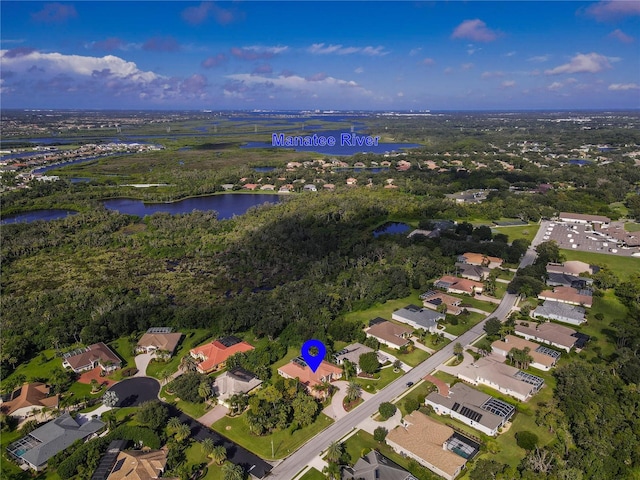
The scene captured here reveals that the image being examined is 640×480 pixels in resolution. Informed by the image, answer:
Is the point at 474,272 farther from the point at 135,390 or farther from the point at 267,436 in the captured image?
the point at 135,390

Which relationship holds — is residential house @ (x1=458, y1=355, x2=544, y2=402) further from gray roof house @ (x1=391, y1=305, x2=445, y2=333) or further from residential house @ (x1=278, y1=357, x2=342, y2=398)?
residential house @ (x1=278, y1=357, x2=342, y2=398)

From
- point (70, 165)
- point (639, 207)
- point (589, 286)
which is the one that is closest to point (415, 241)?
point (589, 286)

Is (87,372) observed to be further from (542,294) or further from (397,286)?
(542,294)

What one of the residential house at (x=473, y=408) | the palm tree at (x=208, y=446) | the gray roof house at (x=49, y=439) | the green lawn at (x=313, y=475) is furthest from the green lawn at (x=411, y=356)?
the gray roof house at (x=49, y=439)

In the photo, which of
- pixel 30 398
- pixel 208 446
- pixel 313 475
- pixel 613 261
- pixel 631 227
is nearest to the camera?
pixel 313 475

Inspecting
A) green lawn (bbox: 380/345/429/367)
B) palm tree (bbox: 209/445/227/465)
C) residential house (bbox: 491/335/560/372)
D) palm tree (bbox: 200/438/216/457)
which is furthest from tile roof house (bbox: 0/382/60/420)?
residential house (bbox: 491/335/560/372)

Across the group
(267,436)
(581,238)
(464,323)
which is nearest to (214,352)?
(267,436)
